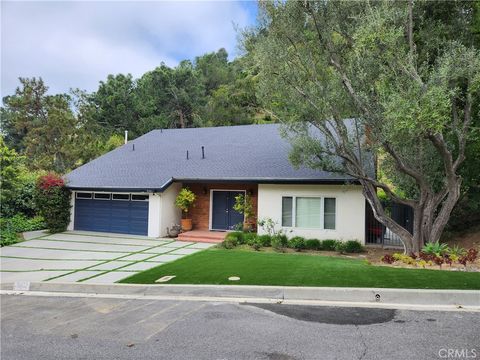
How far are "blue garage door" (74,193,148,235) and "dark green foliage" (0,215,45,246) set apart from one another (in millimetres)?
2121

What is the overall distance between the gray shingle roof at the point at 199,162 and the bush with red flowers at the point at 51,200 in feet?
2.90

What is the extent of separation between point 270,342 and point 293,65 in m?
8.93

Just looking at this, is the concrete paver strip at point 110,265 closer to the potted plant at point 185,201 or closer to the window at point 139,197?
the potted plant at point 185,201

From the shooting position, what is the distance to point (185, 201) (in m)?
17.8

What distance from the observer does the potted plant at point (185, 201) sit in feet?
58.2

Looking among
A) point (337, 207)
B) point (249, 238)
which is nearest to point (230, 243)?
point (249, 238)

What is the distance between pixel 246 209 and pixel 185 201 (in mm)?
2998

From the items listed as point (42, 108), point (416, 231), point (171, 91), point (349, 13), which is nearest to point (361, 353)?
point (416, 231)

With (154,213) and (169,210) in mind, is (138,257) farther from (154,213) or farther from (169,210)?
(169,210)

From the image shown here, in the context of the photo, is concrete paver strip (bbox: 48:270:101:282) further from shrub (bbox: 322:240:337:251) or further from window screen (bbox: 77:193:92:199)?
window screen (bbox: 77:193:92:199)

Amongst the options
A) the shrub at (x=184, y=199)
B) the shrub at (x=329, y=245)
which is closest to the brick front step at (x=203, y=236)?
the shrub at (x=184, y=199)

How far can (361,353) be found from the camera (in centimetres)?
488

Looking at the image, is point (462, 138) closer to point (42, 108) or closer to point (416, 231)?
point (416, 231)

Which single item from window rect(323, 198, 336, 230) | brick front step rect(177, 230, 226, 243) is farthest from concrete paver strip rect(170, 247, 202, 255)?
window rect(323, 198, 336, 230)
